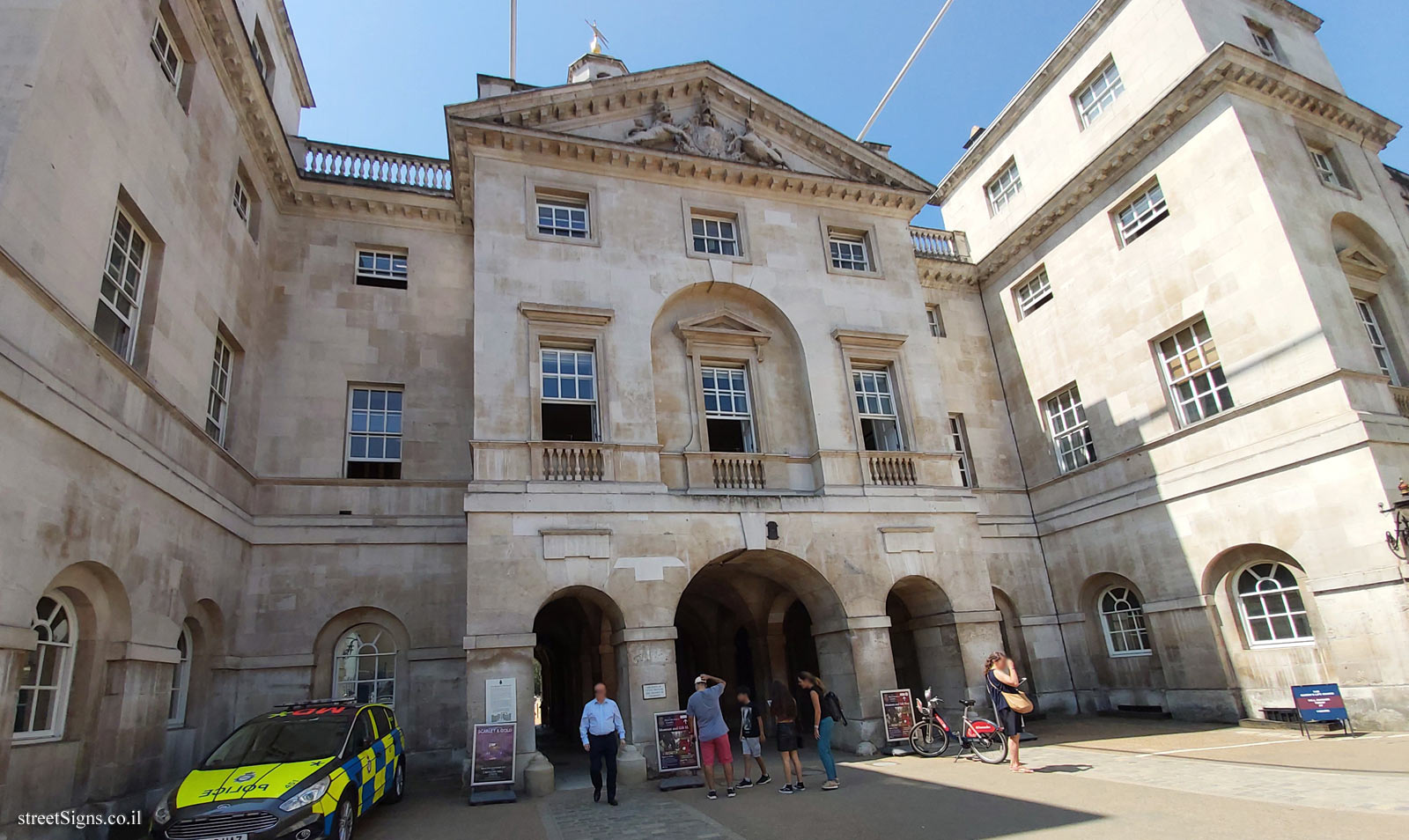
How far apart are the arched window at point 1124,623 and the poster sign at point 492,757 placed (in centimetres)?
1490

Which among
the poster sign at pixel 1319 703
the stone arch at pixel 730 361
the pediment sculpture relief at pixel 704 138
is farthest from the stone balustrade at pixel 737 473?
the poster sign at pixel 1319 703

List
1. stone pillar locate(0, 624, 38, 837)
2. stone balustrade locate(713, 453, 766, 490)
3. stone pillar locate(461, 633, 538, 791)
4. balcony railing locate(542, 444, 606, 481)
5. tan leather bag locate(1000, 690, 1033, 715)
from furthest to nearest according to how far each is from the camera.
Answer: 1. stone balustrade locate(713, 453, 766, 490)
2. balcony railing locate(542, 444, 606, 481)
3. stone pillar locate(461, 633, 538, 791)
4. tan leather bag locate(1000, 690, 1033, 715)
5. stone pillar locate(0, 624, 38, 837)

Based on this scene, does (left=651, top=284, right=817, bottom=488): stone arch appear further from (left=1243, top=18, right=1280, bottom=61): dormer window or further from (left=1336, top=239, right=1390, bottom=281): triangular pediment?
(left=1243, top=18, right=1280, bottom=61): dormer window

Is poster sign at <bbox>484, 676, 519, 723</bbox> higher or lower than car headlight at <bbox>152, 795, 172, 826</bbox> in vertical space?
higher

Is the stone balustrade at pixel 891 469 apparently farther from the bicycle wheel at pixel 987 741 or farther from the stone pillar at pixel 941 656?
the bicycle wheel at pixel 987 741

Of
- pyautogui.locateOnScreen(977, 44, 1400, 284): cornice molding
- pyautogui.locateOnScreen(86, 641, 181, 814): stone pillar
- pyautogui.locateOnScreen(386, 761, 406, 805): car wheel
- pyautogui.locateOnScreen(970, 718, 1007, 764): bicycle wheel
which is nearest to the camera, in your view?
pyautogui.locateOnScreen(86, 641, 181, 814): stone pillar

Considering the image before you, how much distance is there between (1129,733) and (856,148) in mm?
14891

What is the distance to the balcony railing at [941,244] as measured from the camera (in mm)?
24656

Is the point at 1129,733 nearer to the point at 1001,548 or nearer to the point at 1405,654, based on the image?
the point at 1405,654

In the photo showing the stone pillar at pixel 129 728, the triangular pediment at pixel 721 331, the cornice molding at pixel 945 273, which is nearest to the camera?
the stone pillar at pixel 129 728

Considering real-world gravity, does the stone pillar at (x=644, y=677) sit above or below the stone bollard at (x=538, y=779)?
above

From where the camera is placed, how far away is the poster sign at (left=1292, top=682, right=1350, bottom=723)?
13.2 meters

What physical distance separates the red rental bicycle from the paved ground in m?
0.34

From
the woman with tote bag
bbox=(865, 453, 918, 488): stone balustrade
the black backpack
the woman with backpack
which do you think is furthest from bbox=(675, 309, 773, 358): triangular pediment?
the woman with tote bag
